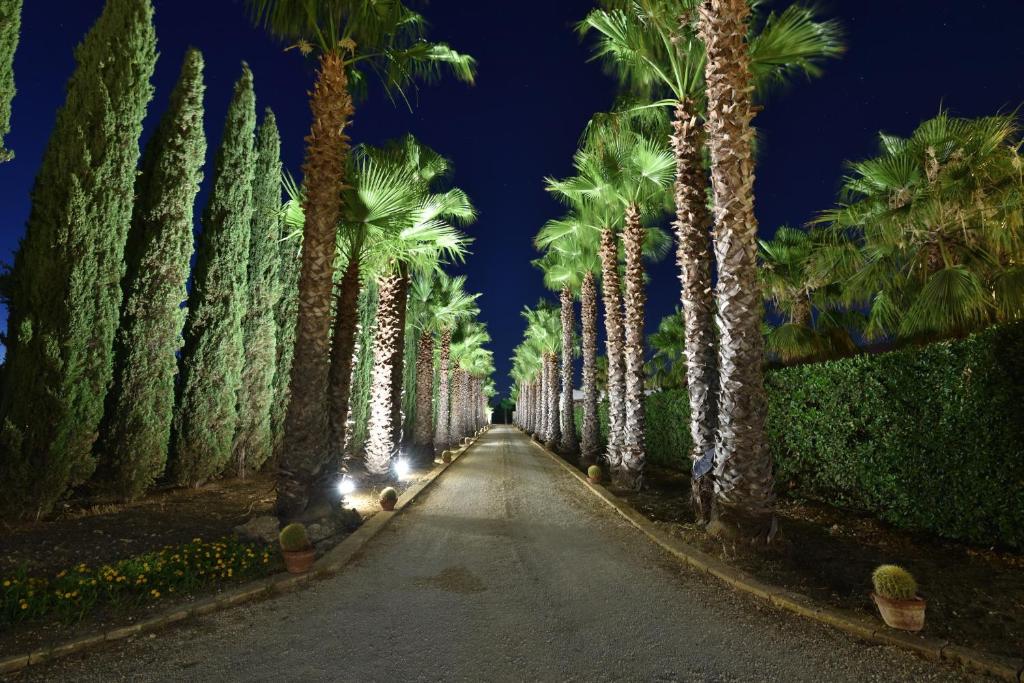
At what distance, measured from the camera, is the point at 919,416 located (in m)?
6.55

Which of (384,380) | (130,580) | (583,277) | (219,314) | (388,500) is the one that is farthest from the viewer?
(583,277)

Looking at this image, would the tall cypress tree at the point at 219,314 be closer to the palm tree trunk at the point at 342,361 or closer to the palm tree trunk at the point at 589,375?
the palm tree trunk at the point at 342,361

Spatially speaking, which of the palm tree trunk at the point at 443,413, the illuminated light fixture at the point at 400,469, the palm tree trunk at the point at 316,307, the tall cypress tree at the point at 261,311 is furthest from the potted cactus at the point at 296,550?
the palm tree trunk at the point at 443,413

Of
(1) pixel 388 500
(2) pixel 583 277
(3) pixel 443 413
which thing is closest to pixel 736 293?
(1) pixel 388 500

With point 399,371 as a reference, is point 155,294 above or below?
above

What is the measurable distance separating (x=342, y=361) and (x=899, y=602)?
30.5 feet

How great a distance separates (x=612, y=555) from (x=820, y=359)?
761 centimetres

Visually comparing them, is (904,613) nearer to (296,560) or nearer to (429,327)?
(296,560)

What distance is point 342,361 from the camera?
1025 centimetres

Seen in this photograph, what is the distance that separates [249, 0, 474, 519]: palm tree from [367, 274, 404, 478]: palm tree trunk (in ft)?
12.5

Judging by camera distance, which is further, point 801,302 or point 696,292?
point 801,302

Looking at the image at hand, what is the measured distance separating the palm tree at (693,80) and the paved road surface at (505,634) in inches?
119

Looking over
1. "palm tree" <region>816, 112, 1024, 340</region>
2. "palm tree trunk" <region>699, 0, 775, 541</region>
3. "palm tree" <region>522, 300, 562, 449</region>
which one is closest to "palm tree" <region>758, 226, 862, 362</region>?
"palm tree" <region>816, 112, 1024, 340</region>

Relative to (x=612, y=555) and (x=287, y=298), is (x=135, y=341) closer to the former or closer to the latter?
(x=287, y=298)
